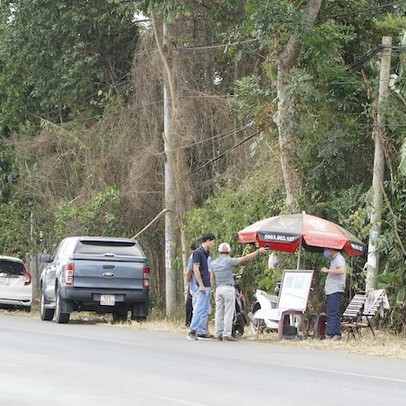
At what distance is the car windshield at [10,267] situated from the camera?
110 ft

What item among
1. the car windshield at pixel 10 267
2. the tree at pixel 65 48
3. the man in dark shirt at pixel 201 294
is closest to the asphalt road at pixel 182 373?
the man in dark shirt at pixel 201 294

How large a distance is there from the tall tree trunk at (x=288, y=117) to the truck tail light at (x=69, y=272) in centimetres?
462

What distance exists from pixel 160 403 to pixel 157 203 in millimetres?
21701

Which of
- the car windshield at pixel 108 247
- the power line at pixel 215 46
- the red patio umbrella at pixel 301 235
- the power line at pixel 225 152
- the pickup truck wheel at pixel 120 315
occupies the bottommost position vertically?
the pickup truck wheel at pixel 120 315

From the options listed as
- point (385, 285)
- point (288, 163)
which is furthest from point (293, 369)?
point (288, 163)

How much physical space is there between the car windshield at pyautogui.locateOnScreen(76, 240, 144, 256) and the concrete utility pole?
5.56m

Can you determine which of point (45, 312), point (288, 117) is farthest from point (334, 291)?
point (45, 312)

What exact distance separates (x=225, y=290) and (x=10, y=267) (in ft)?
42.7

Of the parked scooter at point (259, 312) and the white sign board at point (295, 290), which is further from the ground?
the white sign board at point (295, 290)

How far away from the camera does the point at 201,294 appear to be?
22062mm

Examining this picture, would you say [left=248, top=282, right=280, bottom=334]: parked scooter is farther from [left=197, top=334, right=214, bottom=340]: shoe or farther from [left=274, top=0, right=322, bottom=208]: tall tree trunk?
[left=274, top=0, right=322, bottom=208]: tall tree trunk

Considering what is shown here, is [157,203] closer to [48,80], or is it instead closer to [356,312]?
[48,80]

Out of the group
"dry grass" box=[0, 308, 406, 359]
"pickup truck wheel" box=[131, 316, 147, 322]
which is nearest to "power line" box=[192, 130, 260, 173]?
"dry grass" box=[0, 308, 406, 359]

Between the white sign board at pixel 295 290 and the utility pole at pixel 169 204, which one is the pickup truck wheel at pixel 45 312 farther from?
the white sign board at pixel 295 290
